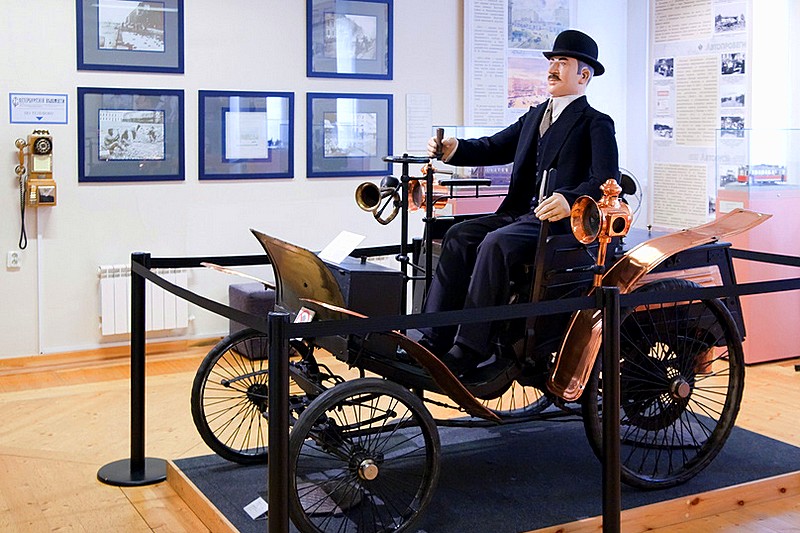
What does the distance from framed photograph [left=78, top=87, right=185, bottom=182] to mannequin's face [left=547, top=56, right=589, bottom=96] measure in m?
3.08

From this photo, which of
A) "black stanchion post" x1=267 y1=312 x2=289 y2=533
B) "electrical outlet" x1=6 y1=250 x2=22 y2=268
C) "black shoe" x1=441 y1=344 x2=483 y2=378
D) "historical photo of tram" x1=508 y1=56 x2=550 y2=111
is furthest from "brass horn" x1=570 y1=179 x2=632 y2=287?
"historical photo of tram" x1=508 y1=56 x2=550 y2=111

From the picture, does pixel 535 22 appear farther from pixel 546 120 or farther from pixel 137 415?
pixel 137 415

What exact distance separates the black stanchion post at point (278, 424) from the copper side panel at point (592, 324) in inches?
52.0

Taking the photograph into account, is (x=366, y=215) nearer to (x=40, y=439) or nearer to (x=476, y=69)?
(x=476, y=69)

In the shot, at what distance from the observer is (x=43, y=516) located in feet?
13.8

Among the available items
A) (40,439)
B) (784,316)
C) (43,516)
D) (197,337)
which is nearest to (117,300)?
(197,337)

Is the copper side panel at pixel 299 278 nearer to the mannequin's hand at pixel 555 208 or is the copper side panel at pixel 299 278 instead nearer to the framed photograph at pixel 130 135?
the mannequin's hand at pixel 555 208

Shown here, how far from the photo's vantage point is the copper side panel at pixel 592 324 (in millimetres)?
4113

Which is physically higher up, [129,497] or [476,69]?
[476,69]

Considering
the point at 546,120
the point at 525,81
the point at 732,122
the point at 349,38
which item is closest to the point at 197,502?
the point at 546,120

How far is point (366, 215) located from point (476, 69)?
1.38 metres

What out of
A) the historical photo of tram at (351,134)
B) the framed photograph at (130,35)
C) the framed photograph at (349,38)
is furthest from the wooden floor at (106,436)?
the framed photograph at (349,38)

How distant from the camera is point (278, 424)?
3223 mm

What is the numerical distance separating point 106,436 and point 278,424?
7.65 ft
